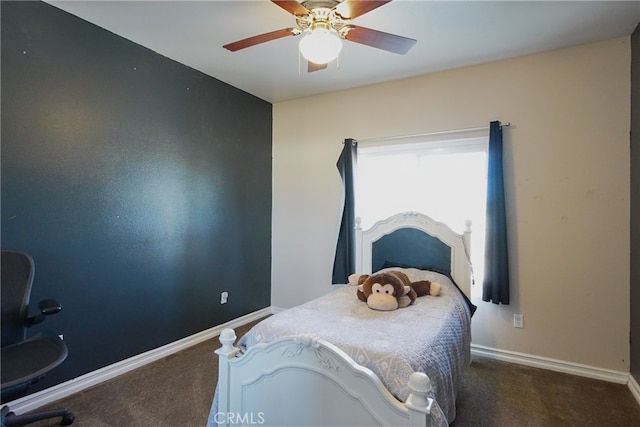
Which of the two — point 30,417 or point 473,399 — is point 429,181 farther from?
point 30,417

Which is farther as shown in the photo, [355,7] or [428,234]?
[428,234]

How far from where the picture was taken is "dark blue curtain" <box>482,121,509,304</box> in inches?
115

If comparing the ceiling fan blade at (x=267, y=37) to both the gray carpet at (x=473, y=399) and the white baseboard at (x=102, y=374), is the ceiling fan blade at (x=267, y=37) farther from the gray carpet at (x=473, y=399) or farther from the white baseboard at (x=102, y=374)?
the white baseboard at (x=102, y=374)

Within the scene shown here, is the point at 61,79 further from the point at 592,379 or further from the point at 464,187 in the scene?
the point at 592,379

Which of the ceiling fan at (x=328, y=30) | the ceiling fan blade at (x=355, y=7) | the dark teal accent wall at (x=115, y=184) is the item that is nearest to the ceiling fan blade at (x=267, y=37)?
the ceiling fan at (x=328, y=30)

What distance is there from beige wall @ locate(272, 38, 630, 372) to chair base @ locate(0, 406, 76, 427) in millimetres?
3109

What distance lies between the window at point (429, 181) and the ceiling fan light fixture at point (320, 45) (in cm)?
187

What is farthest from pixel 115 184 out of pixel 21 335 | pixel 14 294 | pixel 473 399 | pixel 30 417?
pixel 473 399

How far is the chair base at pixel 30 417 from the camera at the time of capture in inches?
74.8

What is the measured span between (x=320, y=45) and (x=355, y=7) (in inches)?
10.5

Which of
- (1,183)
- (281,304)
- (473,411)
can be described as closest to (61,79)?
(1,183)

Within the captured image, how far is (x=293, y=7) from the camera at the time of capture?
5.85 feet

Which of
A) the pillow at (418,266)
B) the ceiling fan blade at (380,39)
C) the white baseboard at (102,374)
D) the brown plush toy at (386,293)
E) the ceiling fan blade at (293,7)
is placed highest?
the ceiling fan blade at (293,7)

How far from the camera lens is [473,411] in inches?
87.7
